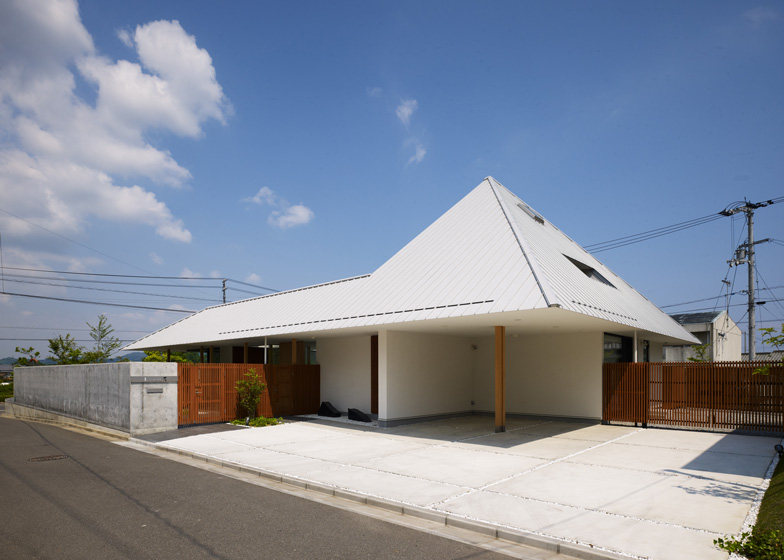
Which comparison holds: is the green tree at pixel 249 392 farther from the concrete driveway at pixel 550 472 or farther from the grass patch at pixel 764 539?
the grass patch at pixel 764 539

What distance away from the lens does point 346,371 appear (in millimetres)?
20688

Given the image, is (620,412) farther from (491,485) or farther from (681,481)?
(491,485)

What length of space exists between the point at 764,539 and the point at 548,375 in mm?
13347

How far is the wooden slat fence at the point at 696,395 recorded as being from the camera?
568 inches

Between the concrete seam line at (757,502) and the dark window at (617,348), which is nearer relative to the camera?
the concrete seam line at (757,502)

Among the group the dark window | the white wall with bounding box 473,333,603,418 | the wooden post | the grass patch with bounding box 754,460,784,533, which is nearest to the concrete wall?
the wooden post

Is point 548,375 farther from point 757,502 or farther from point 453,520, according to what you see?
point 453,520

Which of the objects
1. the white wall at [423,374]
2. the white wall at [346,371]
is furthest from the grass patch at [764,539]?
the white wall at [346,371]

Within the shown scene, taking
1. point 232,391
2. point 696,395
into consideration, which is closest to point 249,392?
point 232,391

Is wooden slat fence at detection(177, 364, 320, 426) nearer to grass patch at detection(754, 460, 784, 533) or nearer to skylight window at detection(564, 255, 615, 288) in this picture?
skylight window at detection(564, 255, 615, 288)

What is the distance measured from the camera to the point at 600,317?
13219mm

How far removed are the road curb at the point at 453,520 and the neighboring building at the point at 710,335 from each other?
30.4 meters

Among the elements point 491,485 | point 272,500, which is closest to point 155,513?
point 272,500

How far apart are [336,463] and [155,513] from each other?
427 centimetres
